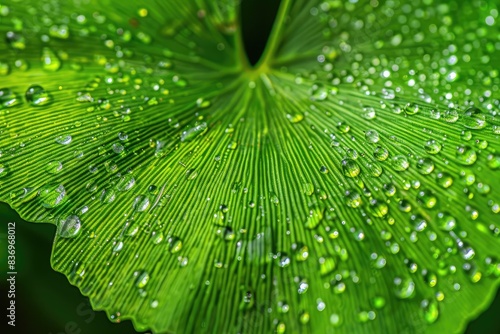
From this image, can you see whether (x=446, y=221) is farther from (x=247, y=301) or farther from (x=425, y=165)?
(x=247, y=301)

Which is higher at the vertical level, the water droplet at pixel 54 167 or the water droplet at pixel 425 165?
the water droplet at pixel 425 165

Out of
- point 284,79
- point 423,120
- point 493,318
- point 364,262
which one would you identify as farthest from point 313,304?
point 493,318

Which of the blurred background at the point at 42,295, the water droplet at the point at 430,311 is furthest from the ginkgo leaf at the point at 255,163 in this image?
the blurred background at the point at 42,295

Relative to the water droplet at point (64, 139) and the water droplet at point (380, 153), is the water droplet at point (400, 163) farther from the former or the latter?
the water droplet at point (64, 139)

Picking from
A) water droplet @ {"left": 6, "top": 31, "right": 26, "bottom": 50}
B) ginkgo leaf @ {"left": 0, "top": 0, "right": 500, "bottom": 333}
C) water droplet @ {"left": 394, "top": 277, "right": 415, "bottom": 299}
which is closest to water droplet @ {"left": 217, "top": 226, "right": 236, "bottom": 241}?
ginkgo leaf @ {"left": 0, "top": 0, "right": 500, "bottom": 333}

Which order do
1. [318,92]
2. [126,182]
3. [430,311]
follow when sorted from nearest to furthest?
[430,311] < [126,182] < [318,92]

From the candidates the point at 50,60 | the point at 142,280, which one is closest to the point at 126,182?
the point at 142,280

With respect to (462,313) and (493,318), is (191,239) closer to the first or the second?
(462,313)

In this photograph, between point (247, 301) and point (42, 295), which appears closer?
point (247, 301)
